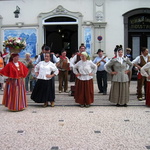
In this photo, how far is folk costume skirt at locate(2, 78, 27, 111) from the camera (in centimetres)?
721

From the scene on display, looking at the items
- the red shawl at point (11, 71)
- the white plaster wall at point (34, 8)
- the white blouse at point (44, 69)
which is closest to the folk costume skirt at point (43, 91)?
the white blouse at point (44, 69)

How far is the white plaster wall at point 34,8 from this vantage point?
47.7ft

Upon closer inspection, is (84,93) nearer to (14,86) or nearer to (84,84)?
(84,84)

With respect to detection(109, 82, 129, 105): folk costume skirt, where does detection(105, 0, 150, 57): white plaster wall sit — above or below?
above

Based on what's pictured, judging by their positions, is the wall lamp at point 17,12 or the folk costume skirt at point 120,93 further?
the wall lamp at point 17,12

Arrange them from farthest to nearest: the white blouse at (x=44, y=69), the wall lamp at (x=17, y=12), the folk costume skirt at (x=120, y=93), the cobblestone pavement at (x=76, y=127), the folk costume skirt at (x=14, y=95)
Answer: the wall lamp at (x=17, y=12) < the folk costume skirt at (x=120, y=93) < the white blouse at (x=44, y=69) < the folk costume skirt at (x=14, y=95) < the cobblestone pavement at (x=76, y=127)

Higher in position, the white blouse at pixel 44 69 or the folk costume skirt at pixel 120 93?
the white blouse at pixel 44 69

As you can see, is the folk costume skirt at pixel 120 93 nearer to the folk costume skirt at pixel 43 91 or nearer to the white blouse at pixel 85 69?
the white blouse at pixel 85 69

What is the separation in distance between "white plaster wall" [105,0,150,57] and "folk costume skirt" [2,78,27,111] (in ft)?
26.5

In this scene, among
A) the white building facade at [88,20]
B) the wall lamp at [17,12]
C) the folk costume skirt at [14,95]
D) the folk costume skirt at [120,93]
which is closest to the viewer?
the folk costume skirt at [14,95]

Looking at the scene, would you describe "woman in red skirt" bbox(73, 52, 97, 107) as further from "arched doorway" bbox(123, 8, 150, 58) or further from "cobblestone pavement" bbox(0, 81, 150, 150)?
"arched doorway" bbox(123, 8, 150, 58)

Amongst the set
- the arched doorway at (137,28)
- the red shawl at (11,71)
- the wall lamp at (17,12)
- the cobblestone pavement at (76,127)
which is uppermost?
the wall lamp at (17,12)

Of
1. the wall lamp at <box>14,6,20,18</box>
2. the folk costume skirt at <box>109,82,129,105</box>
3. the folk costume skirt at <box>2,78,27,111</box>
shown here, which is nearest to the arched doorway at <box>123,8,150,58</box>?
the wall lamp at <box>14,6,20,18</box>

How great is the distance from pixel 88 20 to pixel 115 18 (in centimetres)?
142
